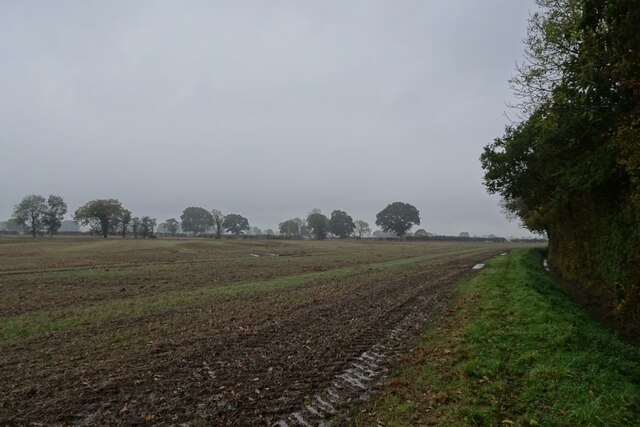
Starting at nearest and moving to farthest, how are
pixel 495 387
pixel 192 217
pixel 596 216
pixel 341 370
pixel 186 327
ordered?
pixel 495 387 → pixel 341 370 → pixel 186 327 → pixel 596 216 → pixel 192 217

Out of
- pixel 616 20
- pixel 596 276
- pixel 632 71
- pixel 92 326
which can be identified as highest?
pixel 616 20

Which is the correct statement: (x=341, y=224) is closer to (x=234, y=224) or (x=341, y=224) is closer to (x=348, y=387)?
(x=234, y=224)

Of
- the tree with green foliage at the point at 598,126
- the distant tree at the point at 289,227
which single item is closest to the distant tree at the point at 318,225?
the distant tree at the point at 289,227

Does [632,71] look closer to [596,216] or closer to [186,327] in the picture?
[596,216]

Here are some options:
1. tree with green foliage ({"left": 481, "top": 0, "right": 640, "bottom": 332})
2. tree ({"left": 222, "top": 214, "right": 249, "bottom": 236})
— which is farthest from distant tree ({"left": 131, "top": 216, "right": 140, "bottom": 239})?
tree with green foliage ({"left": 481, "top": 0, "right": 640, "bottom": 332})

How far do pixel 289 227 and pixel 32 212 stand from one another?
109 meters

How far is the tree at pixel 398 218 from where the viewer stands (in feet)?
582

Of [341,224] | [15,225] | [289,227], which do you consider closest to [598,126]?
[341,224]

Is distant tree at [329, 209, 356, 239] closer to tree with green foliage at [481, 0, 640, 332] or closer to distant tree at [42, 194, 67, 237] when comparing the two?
distant tree at [42, 194, 67, 237]

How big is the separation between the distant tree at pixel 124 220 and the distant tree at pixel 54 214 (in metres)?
17.3

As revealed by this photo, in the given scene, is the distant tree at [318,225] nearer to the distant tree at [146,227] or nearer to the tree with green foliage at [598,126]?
the distant tree at [146,227]

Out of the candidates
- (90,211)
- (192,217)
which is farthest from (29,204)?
(192,217)

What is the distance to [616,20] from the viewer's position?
884 centimetres

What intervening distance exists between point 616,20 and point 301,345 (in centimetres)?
1081
